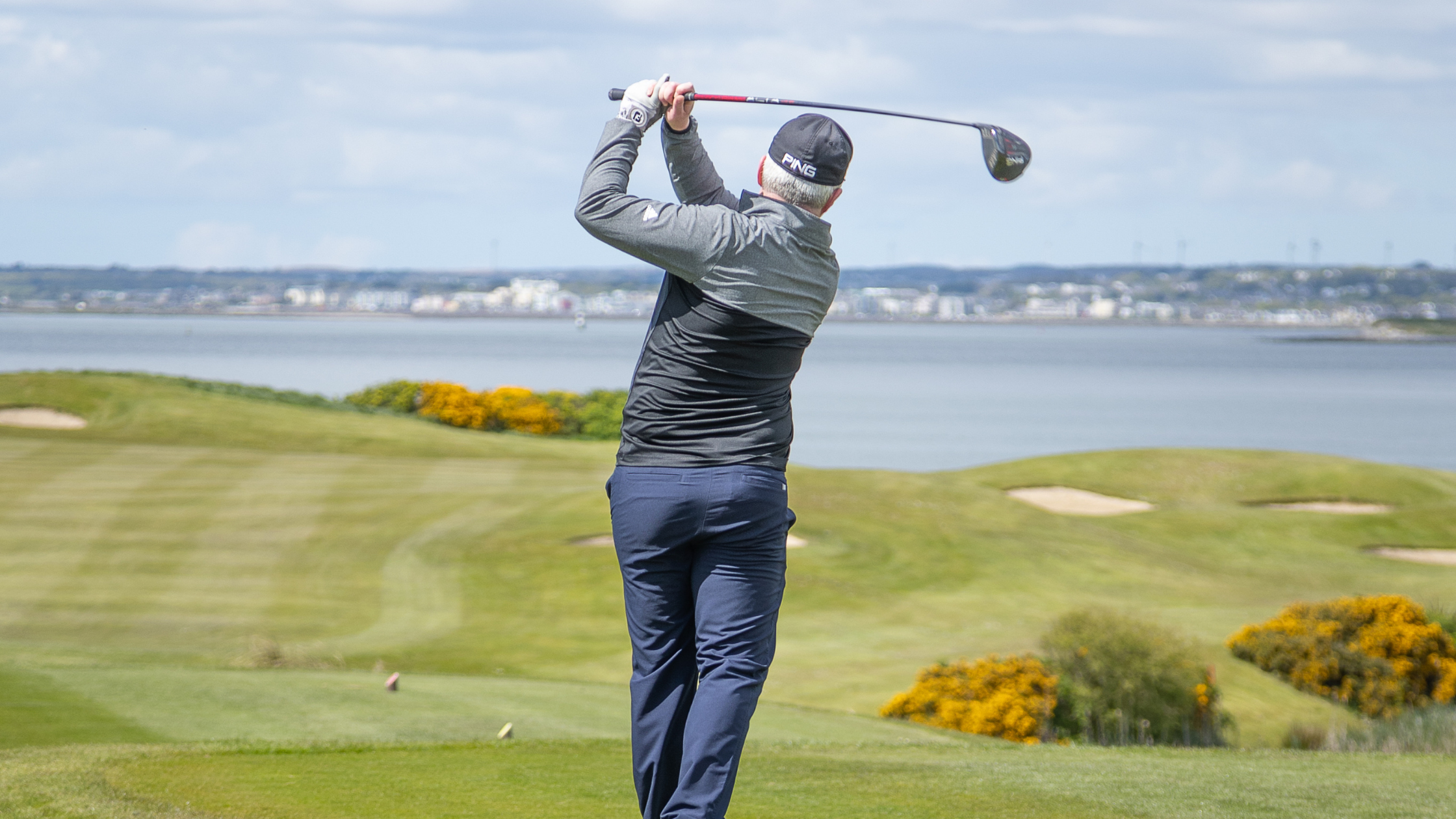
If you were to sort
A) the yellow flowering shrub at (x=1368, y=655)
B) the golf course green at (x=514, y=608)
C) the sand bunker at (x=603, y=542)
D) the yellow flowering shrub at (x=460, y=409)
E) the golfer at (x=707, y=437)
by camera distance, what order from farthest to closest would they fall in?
the yellow flowering shrub at (x=460, y=409) → the sand bunker at (x=603, y=542) → the yellow flowering shrub at (x=1368, y=655) → the golf course green at (x=514, y=608) → the golfer at (x=707, y=437)

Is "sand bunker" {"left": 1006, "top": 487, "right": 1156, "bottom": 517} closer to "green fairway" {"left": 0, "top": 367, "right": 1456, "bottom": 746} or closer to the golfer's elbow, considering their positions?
"green fairway" {"left": 0, "top": 367, "right": 1456, "bottom": 746}

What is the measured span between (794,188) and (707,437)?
2.40 feet

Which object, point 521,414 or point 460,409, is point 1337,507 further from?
point 460,409

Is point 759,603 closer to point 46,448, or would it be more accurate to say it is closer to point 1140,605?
point 1140,605

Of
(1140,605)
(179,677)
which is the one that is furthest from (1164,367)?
(179,677)

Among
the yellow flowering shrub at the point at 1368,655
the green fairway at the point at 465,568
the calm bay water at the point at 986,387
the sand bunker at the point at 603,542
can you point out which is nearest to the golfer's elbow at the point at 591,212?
the green fairway at the point at 465,568

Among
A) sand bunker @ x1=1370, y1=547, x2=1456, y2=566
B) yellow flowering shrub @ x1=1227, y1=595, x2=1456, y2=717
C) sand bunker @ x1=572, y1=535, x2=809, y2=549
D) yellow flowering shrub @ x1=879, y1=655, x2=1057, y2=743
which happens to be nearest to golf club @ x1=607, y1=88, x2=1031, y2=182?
yellow flowering shrub @ x1=879, y1=655, x2=1057, y2=743

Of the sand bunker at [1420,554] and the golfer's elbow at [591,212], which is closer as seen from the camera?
the golfer's elbow at [591,212]

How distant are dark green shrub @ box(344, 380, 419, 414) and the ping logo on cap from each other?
37074 millimetres

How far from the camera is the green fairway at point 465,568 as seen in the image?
417 inches

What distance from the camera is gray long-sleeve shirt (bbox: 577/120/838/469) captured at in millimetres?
3662

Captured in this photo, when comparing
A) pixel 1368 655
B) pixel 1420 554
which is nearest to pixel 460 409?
pixel 1420 554

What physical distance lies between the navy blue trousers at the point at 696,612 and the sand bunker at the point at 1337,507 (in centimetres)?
2789

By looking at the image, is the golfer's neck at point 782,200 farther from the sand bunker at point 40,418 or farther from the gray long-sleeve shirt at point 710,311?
the sand bunker at point 40,418
